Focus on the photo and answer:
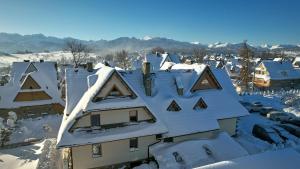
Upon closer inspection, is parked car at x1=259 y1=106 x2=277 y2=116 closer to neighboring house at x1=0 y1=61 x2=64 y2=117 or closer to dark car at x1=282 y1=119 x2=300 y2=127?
dark car at x1=282 y1=119 x2=300 y2=127

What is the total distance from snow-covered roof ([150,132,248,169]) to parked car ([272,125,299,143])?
9.40 m

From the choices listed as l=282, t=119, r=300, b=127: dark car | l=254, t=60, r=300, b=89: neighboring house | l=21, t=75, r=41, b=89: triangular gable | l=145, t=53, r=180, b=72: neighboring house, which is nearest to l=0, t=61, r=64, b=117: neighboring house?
l=21, t=75, r=41, b=89: triangular gable

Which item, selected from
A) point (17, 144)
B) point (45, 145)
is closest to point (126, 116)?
point (45, 145)

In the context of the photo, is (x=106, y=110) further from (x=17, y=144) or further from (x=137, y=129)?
(x=17, y=144)

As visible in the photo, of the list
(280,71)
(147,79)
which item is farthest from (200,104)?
(280,71)

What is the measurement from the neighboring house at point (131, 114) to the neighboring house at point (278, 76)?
146 feet

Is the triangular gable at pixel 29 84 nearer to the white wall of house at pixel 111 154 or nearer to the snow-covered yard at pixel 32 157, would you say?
the snow-covered yard at pixel 32 157

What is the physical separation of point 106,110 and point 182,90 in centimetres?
920

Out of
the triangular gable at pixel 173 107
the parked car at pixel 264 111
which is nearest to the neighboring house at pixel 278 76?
the parked car at pixel 264 111

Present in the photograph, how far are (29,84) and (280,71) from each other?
63.2 m

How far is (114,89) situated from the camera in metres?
20.8

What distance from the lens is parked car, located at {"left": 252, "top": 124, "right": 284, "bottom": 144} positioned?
26.5m

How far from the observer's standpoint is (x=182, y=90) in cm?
2539

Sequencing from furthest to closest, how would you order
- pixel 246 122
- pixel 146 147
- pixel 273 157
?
pixel 246 122, pixel 146 147, pixel 273 157
